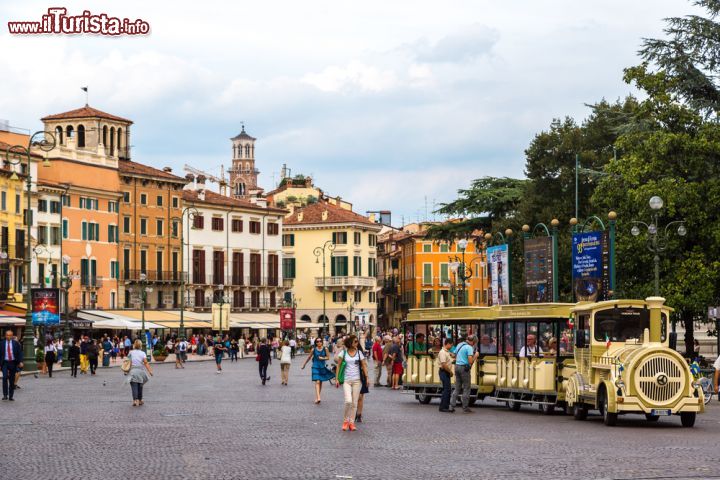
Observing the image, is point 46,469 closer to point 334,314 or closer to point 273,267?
point 273,267

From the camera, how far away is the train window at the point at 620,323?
88.6 feet

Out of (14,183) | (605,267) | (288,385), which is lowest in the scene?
(288,385)

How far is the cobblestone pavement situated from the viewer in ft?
56.3

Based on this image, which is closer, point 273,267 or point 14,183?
point 14,183

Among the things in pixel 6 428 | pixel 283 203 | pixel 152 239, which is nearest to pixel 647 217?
pixel 6 428

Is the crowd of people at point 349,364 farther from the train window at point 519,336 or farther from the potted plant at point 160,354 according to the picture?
the potted plant at point 160,354

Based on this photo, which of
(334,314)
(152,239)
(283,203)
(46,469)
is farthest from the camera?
(283,203)

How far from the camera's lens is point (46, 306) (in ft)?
190

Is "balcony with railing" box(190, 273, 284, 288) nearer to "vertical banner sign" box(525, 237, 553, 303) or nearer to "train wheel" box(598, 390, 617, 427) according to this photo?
"vertical banner sign" box(525, 237, 553, 303)

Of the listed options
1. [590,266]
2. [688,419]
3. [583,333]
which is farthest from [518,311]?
[590,266]

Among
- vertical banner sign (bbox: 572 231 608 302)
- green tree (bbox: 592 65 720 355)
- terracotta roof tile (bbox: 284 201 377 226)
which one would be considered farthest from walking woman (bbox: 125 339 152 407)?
terracotta roof tile (bbox: 284 201 377 226)

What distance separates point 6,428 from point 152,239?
87891 millimetres

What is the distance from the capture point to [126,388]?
4356cm

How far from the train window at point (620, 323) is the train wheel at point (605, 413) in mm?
1223
